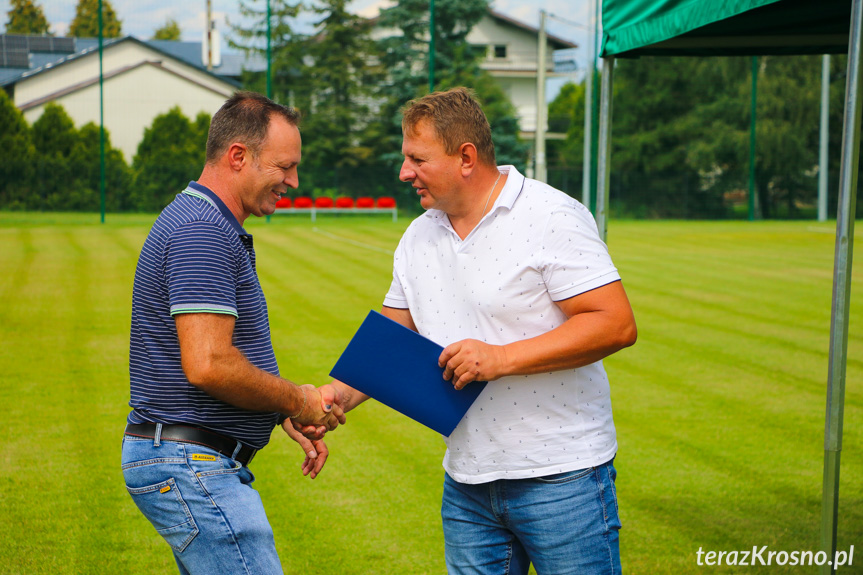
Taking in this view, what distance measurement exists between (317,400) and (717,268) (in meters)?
14.1

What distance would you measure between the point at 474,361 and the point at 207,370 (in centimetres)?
65

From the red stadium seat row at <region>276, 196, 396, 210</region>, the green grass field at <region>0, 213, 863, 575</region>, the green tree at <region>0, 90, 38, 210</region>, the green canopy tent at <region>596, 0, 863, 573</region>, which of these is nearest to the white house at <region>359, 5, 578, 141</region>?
the red stadium seat row at <region>276, 196, 396, 210</region>

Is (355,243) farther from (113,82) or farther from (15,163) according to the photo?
(113,82)

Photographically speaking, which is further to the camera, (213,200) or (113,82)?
(113,82)

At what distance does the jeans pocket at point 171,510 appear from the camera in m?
2.22

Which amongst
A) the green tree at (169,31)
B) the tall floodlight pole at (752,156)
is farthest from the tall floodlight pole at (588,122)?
the green tree at (169,31)

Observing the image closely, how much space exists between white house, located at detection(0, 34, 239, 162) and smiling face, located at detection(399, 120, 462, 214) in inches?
1049

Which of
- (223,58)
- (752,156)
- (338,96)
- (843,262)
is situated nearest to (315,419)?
(843,262)

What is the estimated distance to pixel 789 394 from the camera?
7027 millimetres

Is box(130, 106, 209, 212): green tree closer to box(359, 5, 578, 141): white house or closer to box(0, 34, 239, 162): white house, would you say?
box(0, 34, 239, 162): white house

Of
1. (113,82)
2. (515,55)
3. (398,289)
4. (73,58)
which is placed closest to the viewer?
(398,289)

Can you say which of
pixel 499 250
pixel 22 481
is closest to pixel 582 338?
pixel 499 250

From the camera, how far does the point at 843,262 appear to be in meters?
2.78

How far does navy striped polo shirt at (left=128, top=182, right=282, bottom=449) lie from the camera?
2.14m
